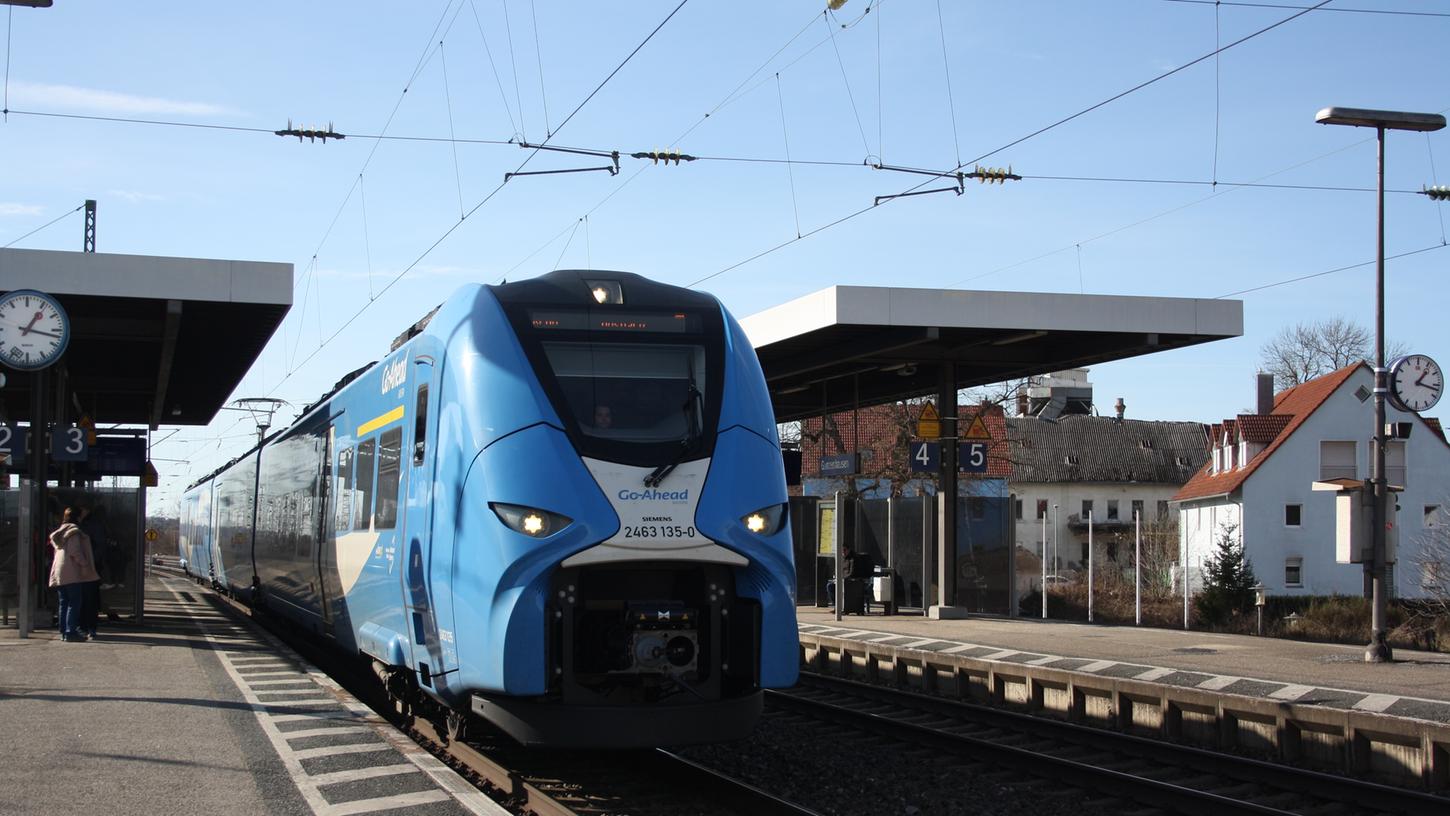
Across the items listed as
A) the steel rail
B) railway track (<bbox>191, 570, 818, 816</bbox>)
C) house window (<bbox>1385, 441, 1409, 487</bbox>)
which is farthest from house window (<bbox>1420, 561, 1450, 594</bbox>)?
railway track (<bbox>191, 570, 818, 816</bbox>)

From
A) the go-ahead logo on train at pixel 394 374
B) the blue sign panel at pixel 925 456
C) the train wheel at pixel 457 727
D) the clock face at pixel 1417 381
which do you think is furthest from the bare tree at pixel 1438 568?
the go-ahead logo on train at pixel 394 374

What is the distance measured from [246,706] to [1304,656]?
1208 centimetres

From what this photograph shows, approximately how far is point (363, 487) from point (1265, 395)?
170 feet

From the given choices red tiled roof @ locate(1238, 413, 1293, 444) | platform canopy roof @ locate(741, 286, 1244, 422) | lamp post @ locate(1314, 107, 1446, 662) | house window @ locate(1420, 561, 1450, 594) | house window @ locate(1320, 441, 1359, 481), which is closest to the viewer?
lamp post @ locate(1314, 107, 1446, 662)

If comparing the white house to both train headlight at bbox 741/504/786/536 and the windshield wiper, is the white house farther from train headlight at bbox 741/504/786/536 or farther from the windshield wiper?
the windshield wiper

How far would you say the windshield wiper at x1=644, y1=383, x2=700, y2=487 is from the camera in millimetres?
8562

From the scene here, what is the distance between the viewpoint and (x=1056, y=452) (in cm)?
7781

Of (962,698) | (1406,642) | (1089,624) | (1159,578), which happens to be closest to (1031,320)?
(1089,624)

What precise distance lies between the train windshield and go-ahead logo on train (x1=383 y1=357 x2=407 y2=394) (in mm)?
2245

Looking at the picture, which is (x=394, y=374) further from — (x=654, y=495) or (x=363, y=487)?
(x=654, y=495)

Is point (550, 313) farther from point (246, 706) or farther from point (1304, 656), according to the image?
point (1304, 656)

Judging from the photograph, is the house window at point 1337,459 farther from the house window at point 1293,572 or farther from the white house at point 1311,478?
the house window at point 1293,572

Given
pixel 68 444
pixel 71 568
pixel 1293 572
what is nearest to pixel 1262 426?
pixel 1293 572

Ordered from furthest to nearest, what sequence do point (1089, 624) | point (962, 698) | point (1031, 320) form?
point (1089, 624)
point (1031, 320)
point (962, 698)
